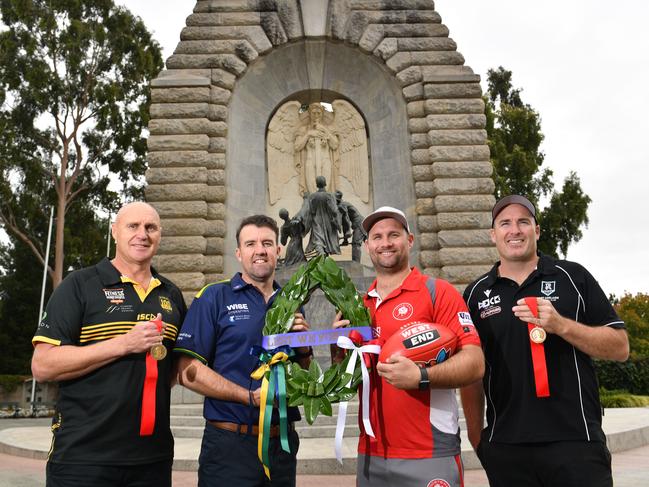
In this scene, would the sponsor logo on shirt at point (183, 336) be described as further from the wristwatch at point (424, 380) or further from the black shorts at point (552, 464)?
the black shorts at point (552, 464)

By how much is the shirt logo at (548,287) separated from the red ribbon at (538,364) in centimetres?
27

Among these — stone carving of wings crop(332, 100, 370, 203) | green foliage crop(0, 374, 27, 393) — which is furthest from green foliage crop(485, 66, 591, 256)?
green foliage crop(0, 374, 27, 393)

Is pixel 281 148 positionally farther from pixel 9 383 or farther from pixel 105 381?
pixel 9 383

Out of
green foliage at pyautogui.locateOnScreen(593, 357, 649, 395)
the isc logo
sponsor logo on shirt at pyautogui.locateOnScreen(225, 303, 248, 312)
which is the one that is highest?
sponsor logo on shirt at pyautogui.locateOnScreen(225, 303, 248, 312)

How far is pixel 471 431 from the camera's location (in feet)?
9.85

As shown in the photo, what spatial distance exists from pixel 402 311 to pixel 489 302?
577 millimetres

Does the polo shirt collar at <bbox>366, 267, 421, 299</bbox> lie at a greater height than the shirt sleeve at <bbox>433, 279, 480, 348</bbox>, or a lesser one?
greater

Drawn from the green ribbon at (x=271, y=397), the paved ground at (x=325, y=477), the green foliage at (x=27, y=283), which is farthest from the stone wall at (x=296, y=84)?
the green foliage at (x=27, y=283)

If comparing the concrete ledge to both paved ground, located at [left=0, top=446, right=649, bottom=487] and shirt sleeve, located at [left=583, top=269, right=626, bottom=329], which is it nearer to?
paved ground, located at [left=0, top=446, right=649, bottom=487]

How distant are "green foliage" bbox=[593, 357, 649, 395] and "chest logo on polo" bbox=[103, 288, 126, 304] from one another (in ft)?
65.6

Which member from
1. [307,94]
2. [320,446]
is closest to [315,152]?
[307,94]

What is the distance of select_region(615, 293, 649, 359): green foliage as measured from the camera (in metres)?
31.8

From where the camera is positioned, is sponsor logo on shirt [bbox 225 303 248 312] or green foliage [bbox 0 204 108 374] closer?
sponsor logo on shirt [bbox 225 303 248 312]

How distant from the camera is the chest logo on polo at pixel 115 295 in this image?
2834 mm
